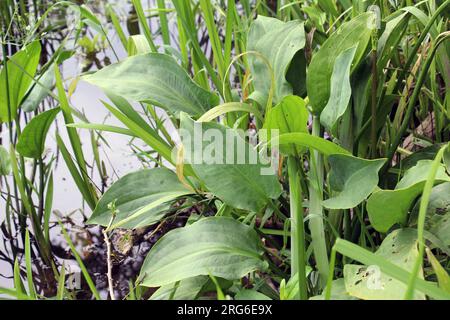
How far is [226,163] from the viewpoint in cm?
77

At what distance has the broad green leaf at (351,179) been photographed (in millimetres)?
711

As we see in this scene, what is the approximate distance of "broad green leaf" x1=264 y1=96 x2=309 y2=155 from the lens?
77 cm

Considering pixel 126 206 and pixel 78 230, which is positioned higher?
pixel 126 206

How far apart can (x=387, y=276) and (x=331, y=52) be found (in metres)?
0.32

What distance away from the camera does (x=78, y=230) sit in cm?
114

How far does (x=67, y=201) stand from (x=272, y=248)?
42cm

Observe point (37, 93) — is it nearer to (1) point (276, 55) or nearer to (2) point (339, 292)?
(1) point (276, 55)

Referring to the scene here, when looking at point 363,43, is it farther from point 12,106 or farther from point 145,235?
point 12,106

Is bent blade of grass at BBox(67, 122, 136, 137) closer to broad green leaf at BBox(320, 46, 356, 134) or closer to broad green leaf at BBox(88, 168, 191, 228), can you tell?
broad green leaf at BBox(88, 168, 191, 228)

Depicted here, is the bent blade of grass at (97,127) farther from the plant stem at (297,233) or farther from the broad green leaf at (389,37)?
the broad green leaf at (389,37)

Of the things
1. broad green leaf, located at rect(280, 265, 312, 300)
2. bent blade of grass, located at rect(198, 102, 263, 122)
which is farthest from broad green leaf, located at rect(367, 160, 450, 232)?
bent blade of grass, located at rect(198, 102, 263, 122)
